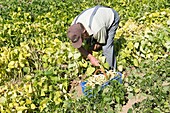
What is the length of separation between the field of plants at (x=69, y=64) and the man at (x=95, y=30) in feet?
0.61

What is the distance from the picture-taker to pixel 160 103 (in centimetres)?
358

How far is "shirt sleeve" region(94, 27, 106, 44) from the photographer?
13.7 ft

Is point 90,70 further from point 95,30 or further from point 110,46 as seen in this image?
point 95,30

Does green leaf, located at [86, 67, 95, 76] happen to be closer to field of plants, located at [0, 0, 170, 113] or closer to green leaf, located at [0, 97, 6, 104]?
field of plants, located at [0, 0, 170, 113]

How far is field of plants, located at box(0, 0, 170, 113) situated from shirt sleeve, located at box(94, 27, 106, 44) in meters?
0.33

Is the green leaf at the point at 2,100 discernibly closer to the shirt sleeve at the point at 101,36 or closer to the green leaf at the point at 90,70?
the green leaf at the point at 90,70

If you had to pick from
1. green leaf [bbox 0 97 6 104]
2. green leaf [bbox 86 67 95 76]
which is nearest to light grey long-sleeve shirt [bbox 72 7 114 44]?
green leaf [bbox 86 67 95 76]

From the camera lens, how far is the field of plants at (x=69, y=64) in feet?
12.4

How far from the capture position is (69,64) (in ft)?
15.4

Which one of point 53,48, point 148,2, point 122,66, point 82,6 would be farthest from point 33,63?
point 148,2

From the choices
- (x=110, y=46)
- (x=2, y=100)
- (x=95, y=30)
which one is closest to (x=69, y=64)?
(x=110, y=46)

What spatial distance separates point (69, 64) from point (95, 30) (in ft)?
2.58

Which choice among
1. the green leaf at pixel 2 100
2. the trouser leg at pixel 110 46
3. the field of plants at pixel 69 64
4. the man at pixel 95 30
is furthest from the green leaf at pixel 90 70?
the green leaf at pixel 2 100

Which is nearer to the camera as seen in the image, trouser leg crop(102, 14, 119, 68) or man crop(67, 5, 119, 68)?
man crop(67, 5, 119, 68)
